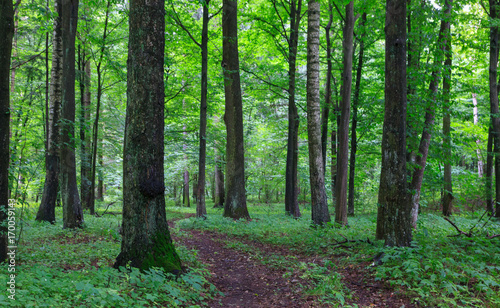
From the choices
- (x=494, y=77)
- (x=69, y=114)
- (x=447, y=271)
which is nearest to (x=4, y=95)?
(x=69, y=114)

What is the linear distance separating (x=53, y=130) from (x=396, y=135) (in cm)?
931

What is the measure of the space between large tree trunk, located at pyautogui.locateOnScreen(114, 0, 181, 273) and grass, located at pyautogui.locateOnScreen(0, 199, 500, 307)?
1.42 ft

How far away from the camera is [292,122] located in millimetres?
13195

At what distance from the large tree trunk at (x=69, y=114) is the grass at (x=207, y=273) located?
0.77 m

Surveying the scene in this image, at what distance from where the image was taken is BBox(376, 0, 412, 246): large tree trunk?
5.53 metres

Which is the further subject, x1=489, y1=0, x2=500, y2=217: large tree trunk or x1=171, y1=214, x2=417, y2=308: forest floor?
x1=489, y1=0, x2=500, y2=217: large tree trunk

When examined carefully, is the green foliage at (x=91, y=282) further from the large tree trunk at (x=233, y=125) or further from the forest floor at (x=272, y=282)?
the large tree trunk at (x=233, y=125)

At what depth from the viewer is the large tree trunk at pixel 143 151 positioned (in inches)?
179

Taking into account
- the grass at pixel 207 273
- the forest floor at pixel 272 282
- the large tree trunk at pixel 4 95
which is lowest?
the forest floor at pixel 272 282

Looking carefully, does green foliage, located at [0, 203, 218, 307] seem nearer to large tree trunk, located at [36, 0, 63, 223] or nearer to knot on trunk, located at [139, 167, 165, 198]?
knot on trunk, located at [139, 167, 165, 198]

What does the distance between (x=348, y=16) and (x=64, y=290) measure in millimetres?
10370

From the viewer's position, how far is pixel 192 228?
1091 cm

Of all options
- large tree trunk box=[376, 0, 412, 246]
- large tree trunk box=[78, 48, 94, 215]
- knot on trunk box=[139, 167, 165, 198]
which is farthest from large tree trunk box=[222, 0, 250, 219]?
knot on trunk box=[139, 167, 165, 198]

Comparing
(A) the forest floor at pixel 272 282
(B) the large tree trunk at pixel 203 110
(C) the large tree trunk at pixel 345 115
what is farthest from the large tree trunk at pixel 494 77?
(B) the large tree trunk at pixel 203 110
